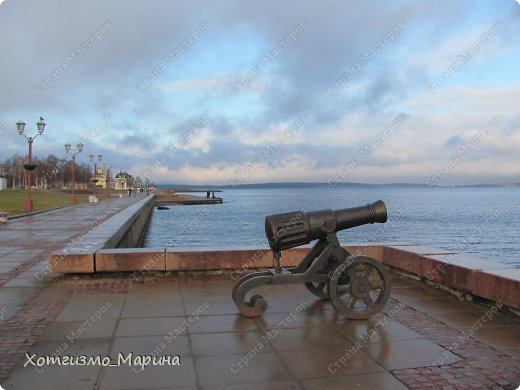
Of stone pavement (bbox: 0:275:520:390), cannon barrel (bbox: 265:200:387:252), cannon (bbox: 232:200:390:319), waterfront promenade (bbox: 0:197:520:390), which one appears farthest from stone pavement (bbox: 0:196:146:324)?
cannon barrel (bbox: 265:200:387:252)

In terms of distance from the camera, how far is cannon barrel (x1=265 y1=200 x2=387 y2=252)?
233 inches

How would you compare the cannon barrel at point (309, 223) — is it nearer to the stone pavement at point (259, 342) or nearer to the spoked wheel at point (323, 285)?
the spoked wheel at point (323, 285)

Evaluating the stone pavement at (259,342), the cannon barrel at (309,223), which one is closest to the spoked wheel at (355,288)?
the stone pavement at (259,342)

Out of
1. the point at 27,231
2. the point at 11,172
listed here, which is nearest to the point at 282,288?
the point at 27,231

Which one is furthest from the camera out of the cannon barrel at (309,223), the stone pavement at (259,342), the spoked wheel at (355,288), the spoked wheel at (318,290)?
the spoked wheel at (318,290)

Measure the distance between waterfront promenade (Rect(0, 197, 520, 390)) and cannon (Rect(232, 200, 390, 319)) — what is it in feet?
0.66

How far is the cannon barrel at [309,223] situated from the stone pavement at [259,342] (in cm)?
89

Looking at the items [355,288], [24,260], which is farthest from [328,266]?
[24,260]

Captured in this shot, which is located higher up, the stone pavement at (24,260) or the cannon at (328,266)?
the cannon at (328,266)

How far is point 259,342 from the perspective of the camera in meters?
5.08

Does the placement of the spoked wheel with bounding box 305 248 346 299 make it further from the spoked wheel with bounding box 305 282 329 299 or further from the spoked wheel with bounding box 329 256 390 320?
the spoked wheel with bounding box 329 256 390 320

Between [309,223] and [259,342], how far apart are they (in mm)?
1535

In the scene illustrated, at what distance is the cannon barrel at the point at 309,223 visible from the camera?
592 centimetres

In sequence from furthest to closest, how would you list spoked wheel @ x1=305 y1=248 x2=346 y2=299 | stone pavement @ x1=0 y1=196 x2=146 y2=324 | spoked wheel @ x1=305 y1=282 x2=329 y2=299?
stone pavement @ x1=0 y1=196 x2=146 y2=324 < spoked wheel @ x1=305 y1=282 x2=329 y2=299 < spoked wheel @ x1=305 y1=248 x2=346 y2=299
